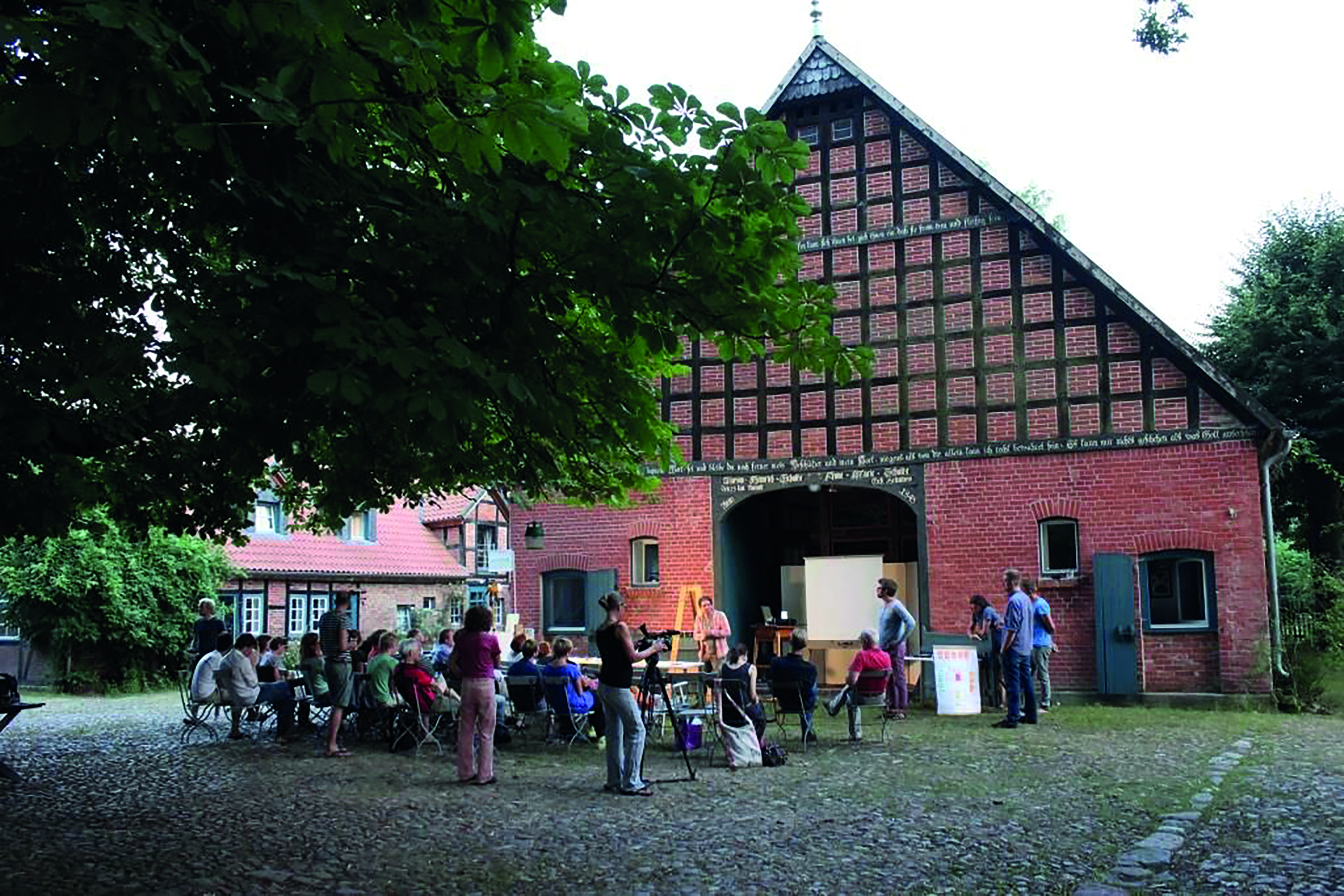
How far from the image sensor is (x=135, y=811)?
346 inches

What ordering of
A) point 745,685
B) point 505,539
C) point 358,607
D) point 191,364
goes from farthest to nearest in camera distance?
1. point 505,539
2. point 358,607
3. point 745,685
4. point 191,364

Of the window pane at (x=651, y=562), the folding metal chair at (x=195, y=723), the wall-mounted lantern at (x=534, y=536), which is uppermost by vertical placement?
the wall-mounted lantern at (x=534, y=536)

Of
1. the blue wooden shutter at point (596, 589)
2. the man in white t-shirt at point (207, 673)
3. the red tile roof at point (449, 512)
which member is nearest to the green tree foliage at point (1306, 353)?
the blue wooden shutter at point (596, 589)

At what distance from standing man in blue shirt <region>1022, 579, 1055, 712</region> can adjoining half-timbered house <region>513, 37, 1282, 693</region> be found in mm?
1010

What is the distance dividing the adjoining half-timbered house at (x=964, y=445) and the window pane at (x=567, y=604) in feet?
0.10

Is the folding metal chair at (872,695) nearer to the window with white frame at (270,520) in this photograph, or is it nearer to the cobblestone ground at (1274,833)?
the cobblestone ground at (1274,833)

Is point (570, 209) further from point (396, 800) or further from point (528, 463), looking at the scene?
point (396, 800)

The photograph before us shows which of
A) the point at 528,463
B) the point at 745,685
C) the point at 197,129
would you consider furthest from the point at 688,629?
the point at 197,129

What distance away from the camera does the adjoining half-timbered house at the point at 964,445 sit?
16.2 meters

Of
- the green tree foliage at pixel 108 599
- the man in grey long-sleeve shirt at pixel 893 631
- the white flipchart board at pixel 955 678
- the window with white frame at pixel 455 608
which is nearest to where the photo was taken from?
the man in grey long-sleeve shirt at pixel 893 631

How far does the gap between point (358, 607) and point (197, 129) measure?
29828 mm

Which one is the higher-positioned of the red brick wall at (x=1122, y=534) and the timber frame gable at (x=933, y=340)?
the timber frame gable at (x=933, y=340)

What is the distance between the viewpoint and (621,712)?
9.16 metres

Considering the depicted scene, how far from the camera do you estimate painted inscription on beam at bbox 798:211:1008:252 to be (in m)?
17.9
